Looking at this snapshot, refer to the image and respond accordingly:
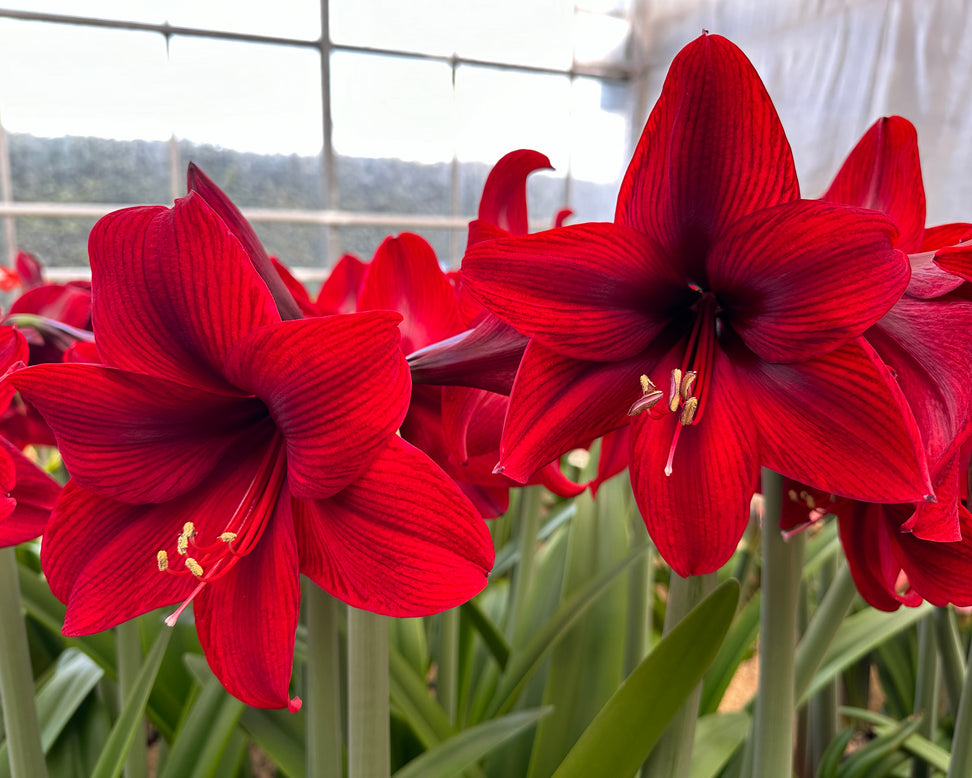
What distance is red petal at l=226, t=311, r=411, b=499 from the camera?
0.25m

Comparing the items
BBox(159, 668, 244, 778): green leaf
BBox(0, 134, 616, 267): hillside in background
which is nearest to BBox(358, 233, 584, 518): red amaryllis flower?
BBox(159, 668, 244, 778): green leaf

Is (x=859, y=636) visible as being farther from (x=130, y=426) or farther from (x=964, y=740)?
(x=130, y=426)

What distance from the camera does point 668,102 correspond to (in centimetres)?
26

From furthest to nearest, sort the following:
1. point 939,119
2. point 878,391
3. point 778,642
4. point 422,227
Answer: point 422,227
point 939,119
point 778,642
point 878,391

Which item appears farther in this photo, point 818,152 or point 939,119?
point 818,152

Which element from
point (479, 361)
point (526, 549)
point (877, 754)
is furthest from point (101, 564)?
point (877, 754)

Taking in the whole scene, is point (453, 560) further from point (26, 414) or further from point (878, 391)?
point (26, 414)

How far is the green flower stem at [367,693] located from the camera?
0.35 metres

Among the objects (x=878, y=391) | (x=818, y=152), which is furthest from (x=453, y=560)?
(x=818, y=152)

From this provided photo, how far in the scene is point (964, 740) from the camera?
444mm

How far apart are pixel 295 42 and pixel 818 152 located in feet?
11.2

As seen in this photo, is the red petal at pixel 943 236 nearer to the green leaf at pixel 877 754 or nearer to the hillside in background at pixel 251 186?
the green leaf at pixel 877 754

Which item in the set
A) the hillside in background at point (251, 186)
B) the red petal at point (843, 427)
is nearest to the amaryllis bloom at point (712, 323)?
the red petal at point (843, 427)

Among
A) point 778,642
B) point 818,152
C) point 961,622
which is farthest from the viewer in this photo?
point 818,152
